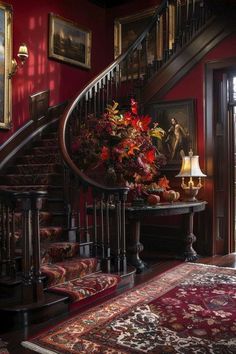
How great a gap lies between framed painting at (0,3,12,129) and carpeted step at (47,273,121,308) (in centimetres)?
359

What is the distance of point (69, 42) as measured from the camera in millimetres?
7977

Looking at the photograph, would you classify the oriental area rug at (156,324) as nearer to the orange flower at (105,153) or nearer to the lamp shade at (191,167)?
the orange flower at (105,153)

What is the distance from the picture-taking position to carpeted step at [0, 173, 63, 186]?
5.31 metres

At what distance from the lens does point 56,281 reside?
11.6 ft

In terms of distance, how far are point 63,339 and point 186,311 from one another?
1.13 meters

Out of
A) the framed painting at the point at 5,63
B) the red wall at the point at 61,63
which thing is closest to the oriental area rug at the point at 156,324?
the red wall at the point at 61,63

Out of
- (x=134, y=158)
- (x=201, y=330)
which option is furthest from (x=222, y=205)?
(x=201, y=330)

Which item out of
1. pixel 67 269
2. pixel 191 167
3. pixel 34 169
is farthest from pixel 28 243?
pixel 191 167

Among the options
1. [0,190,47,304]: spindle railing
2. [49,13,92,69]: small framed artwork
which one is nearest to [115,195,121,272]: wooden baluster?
[0,190,47,304]: spindle railing

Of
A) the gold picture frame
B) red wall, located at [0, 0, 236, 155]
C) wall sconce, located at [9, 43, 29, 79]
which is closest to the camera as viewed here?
red wall, located at [0, 0, 236, 155]

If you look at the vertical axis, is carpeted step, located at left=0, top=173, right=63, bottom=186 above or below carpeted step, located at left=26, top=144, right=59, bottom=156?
below

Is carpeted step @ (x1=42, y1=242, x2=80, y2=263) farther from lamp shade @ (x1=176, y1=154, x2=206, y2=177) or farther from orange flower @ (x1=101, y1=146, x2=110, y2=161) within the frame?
lamp shade @ (x1=176, y1=154, x2=206, y2=177)

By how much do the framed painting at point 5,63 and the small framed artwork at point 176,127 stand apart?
8.00ft

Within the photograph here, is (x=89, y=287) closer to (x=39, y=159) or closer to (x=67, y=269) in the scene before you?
(x=67, y=269)
